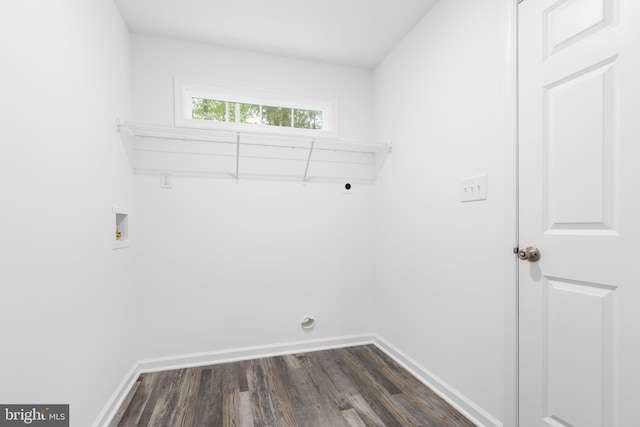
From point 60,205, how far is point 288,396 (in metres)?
1.60

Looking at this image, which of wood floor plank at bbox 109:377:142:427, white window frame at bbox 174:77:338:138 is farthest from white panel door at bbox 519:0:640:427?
wood floor plank at bbox 109:377:142:427

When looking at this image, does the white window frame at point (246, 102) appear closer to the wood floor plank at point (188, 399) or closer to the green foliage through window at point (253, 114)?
the green foliage through window at point (253, 114)

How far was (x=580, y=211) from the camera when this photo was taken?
1.23 m

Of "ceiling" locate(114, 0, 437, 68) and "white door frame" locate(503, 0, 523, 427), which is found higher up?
"ceiling" locate(114, 0, 437, 68)

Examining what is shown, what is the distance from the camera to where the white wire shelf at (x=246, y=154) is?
2318mm

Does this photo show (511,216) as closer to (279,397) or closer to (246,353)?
(279,397)

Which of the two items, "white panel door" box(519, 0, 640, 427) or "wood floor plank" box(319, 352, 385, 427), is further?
"wood floor plank" box(319, 352, 385, 427)

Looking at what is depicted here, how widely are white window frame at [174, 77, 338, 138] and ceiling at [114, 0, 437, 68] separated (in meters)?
0.34

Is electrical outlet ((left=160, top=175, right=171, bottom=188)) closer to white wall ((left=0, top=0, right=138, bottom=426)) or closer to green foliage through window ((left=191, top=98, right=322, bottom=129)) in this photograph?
white wall ((left=0, top=0, right=138, bottom=426))

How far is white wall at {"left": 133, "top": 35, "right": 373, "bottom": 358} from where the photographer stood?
7.72ft

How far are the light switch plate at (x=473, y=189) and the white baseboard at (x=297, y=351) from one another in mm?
1122

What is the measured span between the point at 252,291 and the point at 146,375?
91 cm

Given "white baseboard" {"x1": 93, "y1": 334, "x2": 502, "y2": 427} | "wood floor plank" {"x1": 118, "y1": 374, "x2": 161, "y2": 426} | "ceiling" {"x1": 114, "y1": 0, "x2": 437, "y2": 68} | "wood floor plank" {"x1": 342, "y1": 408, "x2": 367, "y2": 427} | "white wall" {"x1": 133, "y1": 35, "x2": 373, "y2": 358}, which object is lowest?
"wood floor plank" {"x1": 118, "y1": 374, "x2": 161, "y2": 426}

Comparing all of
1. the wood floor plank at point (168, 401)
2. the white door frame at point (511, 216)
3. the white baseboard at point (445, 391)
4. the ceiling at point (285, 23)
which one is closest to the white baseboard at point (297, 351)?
the white baseboard at point (445, 391)
